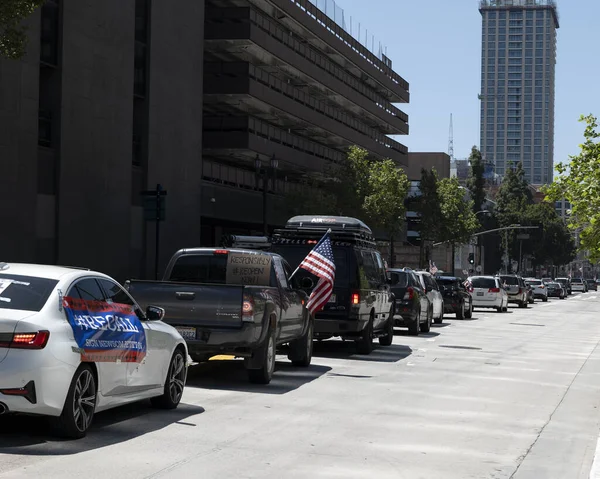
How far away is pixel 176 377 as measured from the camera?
1211 cm

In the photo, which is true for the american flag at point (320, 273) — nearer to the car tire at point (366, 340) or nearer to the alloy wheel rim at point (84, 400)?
the car tire at point (366, 340)

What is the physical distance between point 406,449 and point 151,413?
10.2 feet

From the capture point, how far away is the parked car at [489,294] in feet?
172

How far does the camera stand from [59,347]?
30.0 ft

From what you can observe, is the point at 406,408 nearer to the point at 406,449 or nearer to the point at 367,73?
the point at 406,449

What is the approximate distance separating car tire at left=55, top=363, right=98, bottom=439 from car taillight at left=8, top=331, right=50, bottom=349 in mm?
534

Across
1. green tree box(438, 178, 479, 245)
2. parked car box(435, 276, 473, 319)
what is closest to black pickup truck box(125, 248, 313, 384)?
parked car box(435, 276, 473, 319)

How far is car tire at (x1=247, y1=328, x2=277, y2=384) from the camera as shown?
14688 mm

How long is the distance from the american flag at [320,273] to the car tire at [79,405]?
8993 millimetres

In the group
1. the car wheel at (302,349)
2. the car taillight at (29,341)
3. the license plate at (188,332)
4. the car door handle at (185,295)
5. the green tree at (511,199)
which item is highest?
the green tree at (511,199)

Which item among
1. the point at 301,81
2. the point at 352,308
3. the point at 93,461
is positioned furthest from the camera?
the point at 301,81

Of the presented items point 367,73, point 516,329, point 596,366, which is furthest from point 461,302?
point 367,73

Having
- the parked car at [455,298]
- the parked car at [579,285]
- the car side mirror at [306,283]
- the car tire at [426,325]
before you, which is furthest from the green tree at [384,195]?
the parked car at [579,285]

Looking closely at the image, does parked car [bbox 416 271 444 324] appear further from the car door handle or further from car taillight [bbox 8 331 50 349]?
car taillight [bbox 8 331 50 349]
